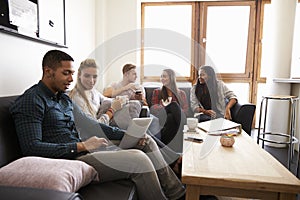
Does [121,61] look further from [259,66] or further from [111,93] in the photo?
[259,66]

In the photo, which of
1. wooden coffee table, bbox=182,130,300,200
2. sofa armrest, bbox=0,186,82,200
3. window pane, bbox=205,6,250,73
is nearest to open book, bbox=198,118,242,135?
wooden coffee table, bbox=182,130,300,200

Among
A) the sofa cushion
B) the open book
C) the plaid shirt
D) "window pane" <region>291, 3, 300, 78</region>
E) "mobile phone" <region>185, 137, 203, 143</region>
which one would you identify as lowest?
"mobile phone" <region>185, 137, 203, 143</region>

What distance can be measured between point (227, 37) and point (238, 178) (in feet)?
9.85

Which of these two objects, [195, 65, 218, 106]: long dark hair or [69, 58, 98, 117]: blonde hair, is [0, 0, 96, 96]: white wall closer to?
[69, 58, 98, 117]: blonde hair

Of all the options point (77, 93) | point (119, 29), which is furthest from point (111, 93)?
point (119, 29)

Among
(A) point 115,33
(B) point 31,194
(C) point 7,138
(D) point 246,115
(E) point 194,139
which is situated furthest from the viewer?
(A) point 115,33

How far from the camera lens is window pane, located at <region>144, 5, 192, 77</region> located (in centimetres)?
354

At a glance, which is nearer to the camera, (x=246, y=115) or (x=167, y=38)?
(x=246, y=115)

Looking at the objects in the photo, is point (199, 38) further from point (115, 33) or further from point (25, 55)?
point (25, 55)

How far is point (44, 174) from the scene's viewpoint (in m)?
0.80

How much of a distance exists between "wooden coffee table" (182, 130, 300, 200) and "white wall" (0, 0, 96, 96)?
1.19 metres

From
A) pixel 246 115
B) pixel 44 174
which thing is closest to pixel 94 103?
pixel 44 174

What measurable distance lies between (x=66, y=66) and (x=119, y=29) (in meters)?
2.21

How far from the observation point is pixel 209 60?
3629 millimetres
